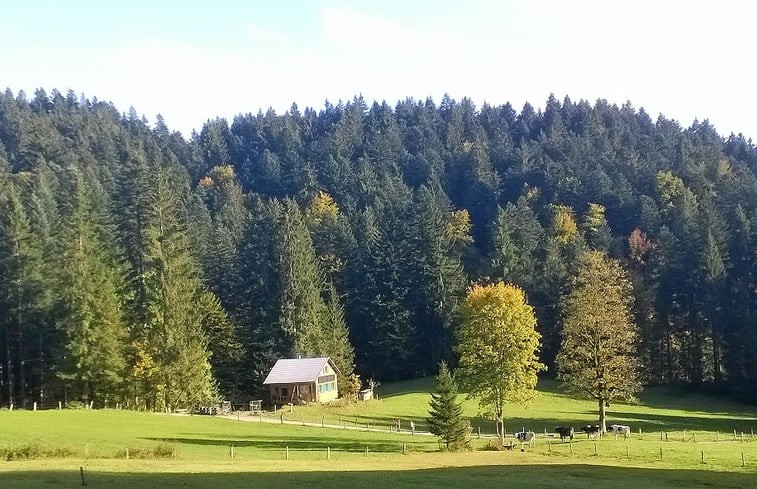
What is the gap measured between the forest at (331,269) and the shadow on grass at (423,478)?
40683mm

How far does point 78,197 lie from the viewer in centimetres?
7719

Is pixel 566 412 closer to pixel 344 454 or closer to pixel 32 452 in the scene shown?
pixel 344 454

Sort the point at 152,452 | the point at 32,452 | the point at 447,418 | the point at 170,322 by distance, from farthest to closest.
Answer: the point at 170,322 → the point at 447,418 → the point at 152,452 → the point at 32,452

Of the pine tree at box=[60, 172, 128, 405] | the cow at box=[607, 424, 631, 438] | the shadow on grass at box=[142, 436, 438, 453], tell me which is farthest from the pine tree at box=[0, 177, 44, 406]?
the cow at box=[607, 424, 631, 438]

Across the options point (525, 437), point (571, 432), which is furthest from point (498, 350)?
point (571, 432)

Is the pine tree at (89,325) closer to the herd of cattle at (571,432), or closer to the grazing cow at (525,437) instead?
the grazing cow at (525,437)

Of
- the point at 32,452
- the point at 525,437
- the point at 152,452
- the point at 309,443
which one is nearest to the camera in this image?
the point at 32,452

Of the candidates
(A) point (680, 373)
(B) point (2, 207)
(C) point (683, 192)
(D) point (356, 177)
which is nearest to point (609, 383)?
(A) point (680, 373)

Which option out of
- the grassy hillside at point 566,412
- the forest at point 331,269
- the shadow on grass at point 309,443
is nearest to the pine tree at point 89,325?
the forest at point 331,269

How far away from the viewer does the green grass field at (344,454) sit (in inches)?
1280

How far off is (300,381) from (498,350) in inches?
1150

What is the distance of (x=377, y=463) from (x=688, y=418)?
4383cm

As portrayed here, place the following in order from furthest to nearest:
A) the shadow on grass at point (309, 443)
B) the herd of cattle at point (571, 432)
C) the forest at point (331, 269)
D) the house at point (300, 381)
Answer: the house at point (300, 381)
the forest at point (331, 269)
the herd of cattle at point (571, 432)
the shadow on grass at point (309, 443)

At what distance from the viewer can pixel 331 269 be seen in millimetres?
117562
